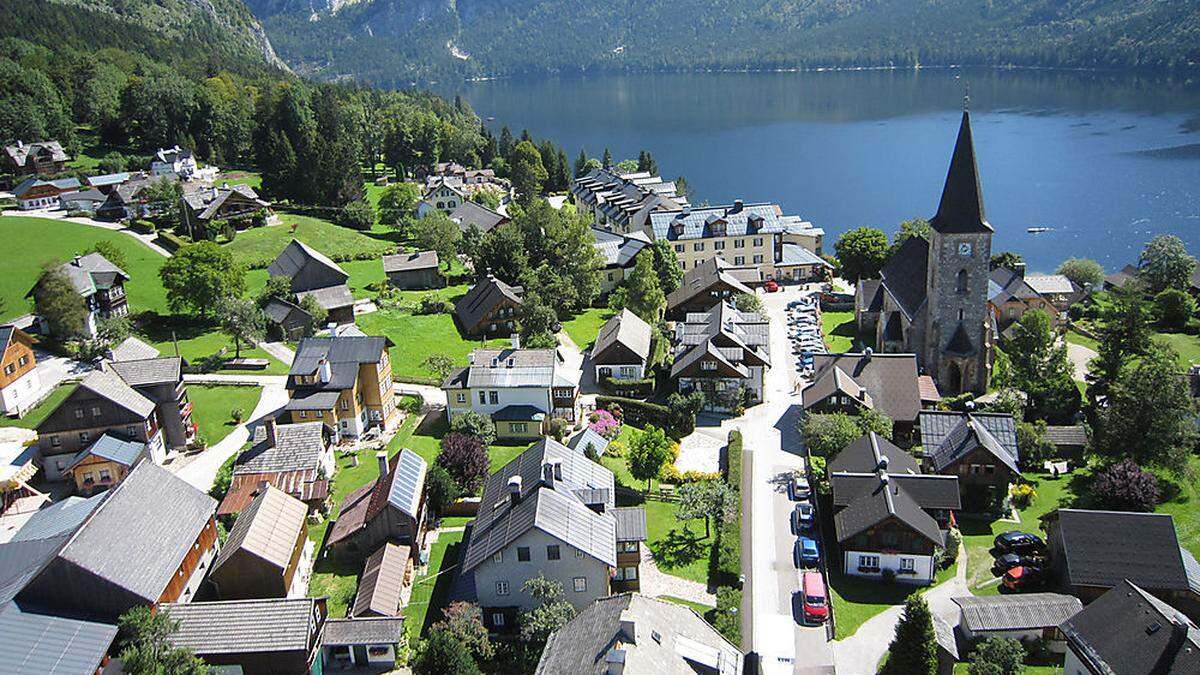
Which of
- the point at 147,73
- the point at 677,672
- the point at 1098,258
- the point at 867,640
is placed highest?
the point at 147,73

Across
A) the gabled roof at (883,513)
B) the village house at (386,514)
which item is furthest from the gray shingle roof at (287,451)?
the gabled roof at (883,513)

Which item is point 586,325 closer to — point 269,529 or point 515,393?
point 515,393

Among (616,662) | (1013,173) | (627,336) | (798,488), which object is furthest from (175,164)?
(1013,173)

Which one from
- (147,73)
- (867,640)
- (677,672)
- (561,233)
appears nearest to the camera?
(677,672)

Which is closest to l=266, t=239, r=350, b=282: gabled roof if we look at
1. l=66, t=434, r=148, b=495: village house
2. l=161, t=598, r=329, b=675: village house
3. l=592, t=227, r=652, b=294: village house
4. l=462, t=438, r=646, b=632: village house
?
l=592, t=227, r=652, b=294: village house

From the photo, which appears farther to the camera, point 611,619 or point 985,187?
point 985,187

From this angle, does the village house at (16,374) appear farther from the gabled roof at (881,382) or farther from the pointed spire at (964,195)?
the pointed spire at (964,195)

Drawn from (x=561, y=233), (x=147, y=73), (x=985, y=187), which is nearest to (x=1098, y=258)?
(x=985, y=187)

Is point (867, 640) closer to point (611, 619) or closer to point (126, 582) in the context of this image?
point (611, 619)
